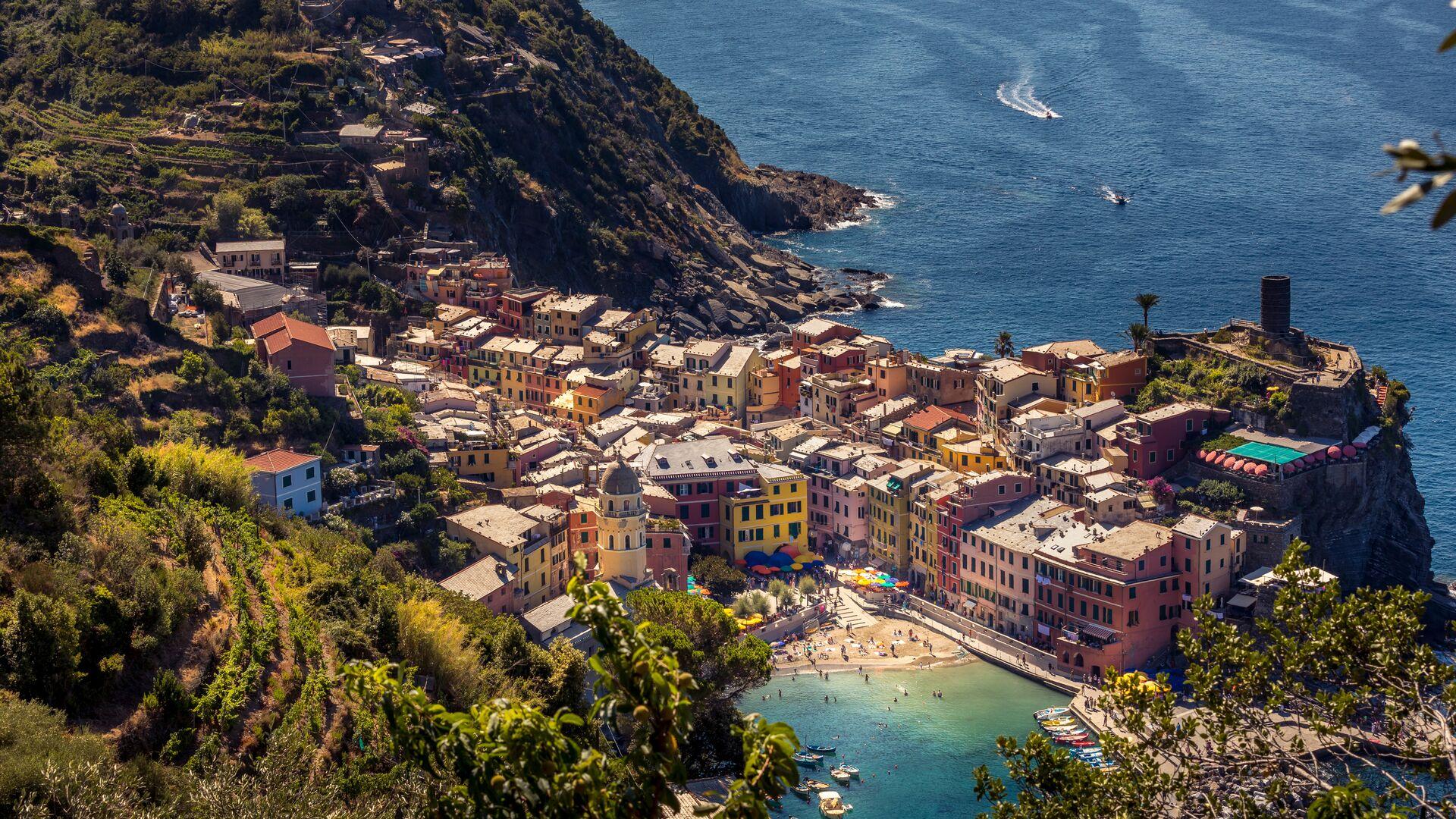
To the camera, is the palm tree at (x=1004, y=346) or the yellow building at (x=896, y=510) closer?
the yellow building at (x=896, y=510)

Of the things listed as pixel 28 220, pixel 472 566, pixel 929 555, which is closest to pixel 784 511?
pixel 929 555

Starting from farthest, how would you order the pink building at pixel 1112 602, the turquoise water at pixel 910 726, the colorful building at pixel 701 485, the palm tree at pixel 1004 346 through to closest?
the palm tree at pixel 1004 346 → the colorful building at pixel 701 485 → the pink building at pixel 1112 602 → the turquoise water at pixel 910 726

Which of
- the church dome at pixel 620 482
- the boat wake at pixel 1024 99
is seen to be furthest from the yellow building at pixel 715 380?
the boat wake at pixel 1024 99

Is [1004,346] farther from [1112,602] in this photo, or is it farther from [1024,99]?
[1024,99]

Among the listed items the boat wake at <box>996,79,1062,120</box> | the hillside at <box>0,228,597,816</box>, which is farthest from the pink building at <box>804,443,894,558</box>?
the boat wake at <box>996,79,1062,120</box>

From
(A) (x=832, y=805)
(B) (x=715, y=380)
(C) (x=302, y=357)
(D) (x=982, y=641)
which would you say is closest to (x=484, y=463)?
(C) (x=302, y=357)

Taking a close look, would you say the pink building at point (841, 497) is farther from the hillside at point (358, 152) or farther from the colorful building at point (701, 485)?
the hillside at point (358, 152)

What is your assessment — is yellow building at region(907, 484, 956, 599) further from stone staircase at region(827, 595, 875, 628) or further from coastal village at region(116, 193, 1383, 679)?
stone staircase at region(827, 595, 875, 628)
